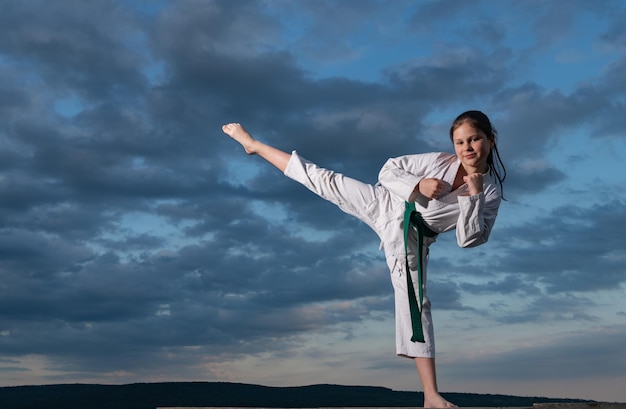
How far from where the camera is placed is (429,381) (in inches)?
241

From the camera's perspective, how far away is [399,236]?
652 cm

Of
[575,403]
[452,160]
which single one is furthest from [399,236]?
[575,403]

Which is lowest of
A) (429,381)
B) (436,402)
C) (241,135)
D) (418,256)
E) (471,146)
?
(436,402)

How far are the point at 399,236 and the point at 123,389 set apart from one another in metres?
13.0

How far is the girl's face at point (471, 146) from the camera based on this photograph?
621 centimetres

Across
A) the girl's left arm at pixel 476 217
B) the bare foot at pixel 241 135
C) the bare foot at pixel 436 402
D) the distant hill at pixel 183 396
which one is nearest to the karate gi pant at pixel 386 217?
the bare foot at pixel 436 402

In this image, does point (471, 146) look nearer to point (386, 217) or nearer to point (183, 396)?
point (386, 217)

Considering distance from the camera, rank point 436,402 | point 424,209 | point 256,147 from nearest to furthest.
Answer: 1. point 436,402
2. point 424,209
3. point 256,147

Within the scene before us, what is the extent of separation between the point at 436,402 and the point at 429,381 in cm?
21

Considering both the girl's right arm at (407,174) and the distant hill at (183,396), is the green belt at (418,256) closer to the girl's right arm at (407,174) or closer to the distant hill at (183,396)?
the girl's right arm at (407,174)

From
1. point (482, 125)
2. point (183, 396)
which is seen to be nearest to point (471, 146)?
point (482, 125)

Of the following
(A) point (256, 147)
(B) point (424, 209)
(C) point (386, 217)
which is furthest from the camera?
(A) point (256, 147)

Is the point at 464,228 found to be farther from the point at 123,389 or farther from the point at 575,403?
the point at 123,389

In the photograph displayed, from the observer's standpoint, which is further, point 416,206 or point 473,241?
point 416,206
